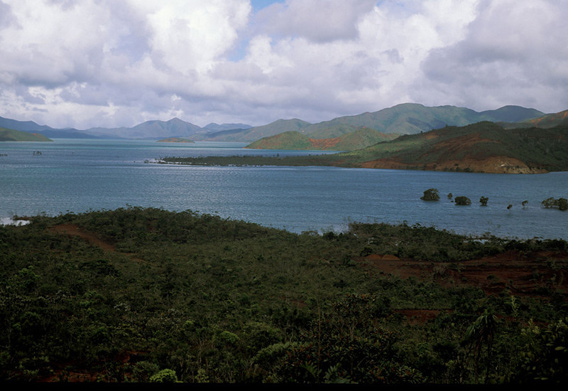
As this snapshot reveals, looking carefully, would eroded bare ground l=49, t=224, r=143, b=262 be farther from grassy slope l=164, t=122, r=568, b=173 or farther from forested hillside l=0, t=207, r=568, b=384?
grassy slope l=164, t=122, r=568, b=173

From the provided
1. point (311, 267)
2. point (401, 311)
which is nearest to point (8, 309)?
point (401, 311)

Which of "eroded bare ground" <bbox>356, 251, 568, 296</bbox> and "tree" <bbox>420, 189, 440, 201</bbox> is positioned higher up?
"tree" <bbox>420, 189, 440, 201</bbox>

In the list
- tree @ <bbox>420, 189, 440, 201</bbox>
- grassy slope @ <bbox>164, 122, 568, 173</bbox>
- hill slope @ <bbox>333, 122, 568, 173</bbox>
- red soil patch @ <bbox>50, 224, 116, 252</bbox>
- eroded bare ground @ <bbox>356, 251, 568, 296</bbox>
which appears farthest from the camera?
grassy slope @ <bbox>164, 122, 568, 173</bbox>

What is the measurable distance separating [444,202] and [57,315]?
223 ft

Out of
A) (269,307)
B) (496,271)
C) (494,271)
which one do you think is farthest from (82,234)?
(496,271)

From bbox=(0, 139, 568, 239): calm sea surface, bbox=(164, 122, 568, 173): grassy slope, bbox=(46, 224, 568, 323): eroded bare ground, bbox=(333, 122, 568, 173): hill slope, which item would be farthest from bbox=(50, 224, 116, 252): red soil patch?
bbox=(333, 122, 568, 173): hill slope

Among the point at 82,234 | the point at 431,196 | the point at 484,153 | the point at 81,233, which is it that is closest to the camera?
the point at 82,234

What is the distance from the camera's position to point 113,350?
38.4ft

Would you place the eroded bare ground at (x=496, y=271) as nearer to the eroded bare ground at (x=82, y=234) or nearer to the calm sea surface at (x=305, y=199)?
the calm sea surface at (x=305, y=199)

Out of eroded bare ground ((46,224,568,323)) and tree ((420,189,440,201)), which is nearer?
eroded bare ground ((46,224,568,323))

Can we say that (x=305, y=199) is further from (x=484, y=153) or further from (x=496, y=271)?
(x=484, y=153)

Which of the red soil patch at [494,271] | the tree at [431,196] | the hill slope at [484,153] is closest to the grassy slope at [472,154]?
the hill slope at [484,153]

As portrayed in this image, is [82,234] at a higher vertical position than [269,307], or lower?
lower

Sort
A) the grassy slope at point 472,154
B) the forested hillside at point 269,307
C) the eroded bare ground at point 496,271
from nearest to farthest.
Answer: the forested hillside at point 269,307, the eroded bare ground at point 496,271, the grassy slope at point 472,154
